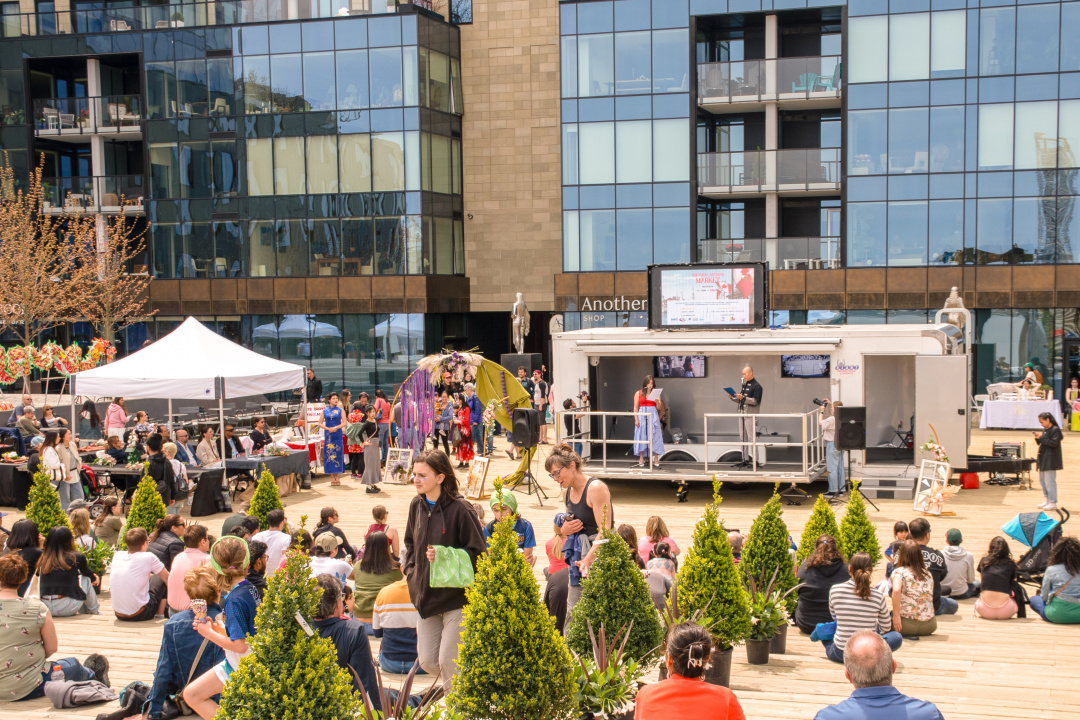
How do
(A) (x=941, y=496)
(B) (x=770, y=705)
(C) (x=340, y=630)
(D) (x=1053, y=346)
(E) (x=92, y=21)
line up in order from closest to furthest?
(C) (x=340, y=630), (B) (x=770, y=705), (A) (x=941, y=496), (D) (x=1053, y=346), (E) (x=92, y=21)

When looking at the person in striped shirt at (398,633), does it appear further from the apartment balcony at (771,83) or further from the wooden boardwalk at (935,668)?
the apartment balcony at (771,83)

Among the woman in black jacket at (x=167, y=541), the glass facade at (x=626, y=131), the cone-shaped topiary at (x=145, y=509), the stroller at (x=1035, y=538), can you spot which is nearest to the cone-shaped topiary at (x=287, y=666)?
→ the woman in black jacket at (x=167, y=541)

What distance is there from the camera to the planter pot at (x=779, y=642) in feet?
28.7

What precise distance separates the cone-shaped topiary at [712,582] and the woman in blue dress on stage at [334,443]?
13905mm

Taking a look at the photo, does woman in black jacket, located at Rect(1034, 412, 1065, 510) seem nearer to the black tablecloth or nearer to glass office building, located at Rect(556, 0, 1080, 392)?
glass office building, located at Rect(556, 0, 1080, 392)

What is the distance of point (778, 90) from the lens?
3316 cm

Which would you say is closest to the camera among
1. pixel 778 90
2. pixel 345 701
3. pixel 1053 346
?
pixel 345 701

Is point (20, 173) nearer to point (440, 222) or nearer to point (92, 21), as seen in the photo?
point (92, 21)

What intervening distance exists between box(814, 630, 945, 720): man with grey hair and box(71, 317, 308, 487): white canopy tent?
1444 cm

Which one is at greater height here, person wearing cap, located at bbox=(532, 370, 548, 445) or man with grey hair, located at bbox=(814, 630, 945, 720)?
man with grey hair, located at bbox=(814, 630, 945, 720)

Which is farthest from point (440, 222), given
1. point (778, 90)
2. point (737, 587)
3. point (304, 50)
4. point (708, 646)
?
point (708, 646)

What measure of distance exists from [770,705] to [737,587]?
2.84 ft

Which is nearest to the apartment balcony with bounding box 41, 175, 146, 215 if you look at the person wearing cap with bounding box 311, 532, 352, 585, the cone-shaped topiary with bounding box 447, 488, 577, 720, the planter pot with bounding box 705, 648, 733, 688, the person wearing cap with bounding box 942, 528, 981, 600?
the person wearing cap with bounding box 311, 532, 352, 585

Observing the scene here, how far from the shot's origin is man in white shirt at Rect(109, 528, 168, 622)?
10289 millimetres
